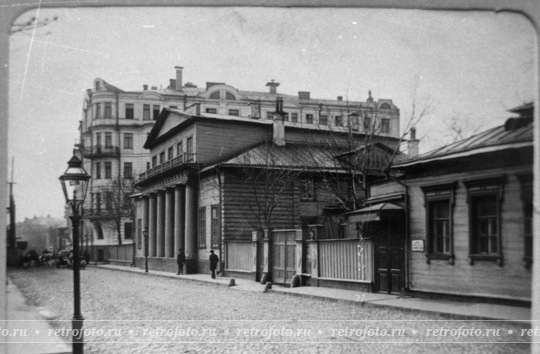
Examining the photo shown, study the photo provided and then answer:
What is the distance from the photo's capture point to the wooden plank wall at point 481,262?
3.82 meters

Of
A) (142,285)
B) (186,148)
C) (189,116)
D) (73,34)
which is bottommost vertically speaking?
(142,285)

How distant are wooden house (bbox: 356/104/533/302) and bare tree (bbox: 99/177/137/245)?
2.46 meters

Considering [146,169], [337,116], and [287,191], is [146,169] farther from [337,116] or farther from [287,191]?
[337,116]

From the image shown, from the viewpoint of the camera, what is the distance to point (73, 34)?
13.2 ft

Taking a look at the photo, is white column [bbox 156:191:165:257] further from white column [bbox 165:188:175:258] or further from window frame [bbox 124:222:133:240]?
window frame [bbox 124:222:133:240]

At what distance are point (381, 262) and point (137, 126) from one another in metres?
3.79

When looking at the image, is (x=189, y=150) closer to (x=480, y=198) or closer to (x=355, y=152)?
(x=355, y=152)

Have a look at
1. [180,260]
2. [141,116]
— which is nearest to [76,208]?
[141,116]

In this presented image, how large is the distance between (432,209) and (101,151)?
3015 mm

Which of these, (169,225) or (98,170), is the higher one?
(98,170)

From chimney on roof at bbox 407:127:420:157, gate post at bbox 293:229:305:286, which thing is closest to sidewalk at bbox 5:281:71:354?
chimney on roof at bbox 407:127:420:157

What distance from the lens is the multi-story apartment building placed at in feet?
13.9

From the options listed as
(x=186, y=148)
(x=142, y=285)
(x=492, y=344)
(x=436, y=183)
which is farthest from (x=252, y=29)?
(x=492, y=344)

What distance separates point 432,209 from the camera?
4262 millimetres
